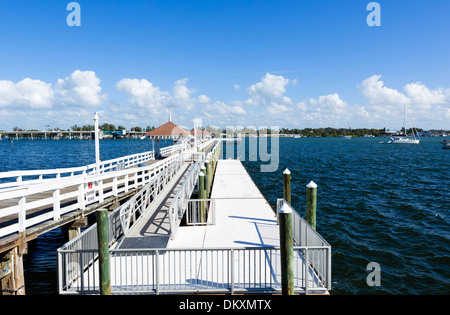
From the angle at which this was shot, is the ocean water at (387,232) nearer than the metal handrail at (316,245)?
No

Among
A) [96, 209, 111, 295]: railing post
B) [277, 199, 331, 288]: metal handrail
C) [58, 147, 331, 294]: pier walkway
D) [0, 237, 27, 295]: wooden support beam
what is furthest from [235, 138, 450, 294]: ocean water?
[0, 237, 27, 295]: wooden support beam

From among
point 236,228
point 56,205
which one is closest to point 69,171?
point 56,205

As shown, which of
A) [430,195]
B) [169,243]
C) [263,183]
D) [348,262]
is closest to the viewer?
[169,243]

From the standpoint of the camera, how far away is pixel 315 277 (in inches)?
297

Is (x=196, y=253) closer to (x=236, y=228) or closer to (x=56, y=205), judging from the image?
(x=236, y=228)

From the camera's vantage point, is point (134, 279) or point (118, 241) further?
point (118, 241)

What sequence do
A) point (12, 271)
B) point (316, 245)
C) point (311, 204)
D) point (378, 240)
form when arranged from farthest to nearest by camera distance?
point (378, 240) < point (311, 204) < point (316, 245) < point (12, 271)

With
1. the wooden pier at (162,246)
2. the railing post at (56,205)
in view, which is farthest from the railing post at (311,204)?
the railing post at (56,205)

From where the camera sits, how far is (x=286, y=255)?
21.5 ft

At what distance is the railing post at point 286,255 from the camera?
6516 millimetres

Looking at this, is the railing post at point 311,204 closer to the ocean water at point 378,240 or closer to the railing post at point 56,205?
the ocean water at point 378,240
